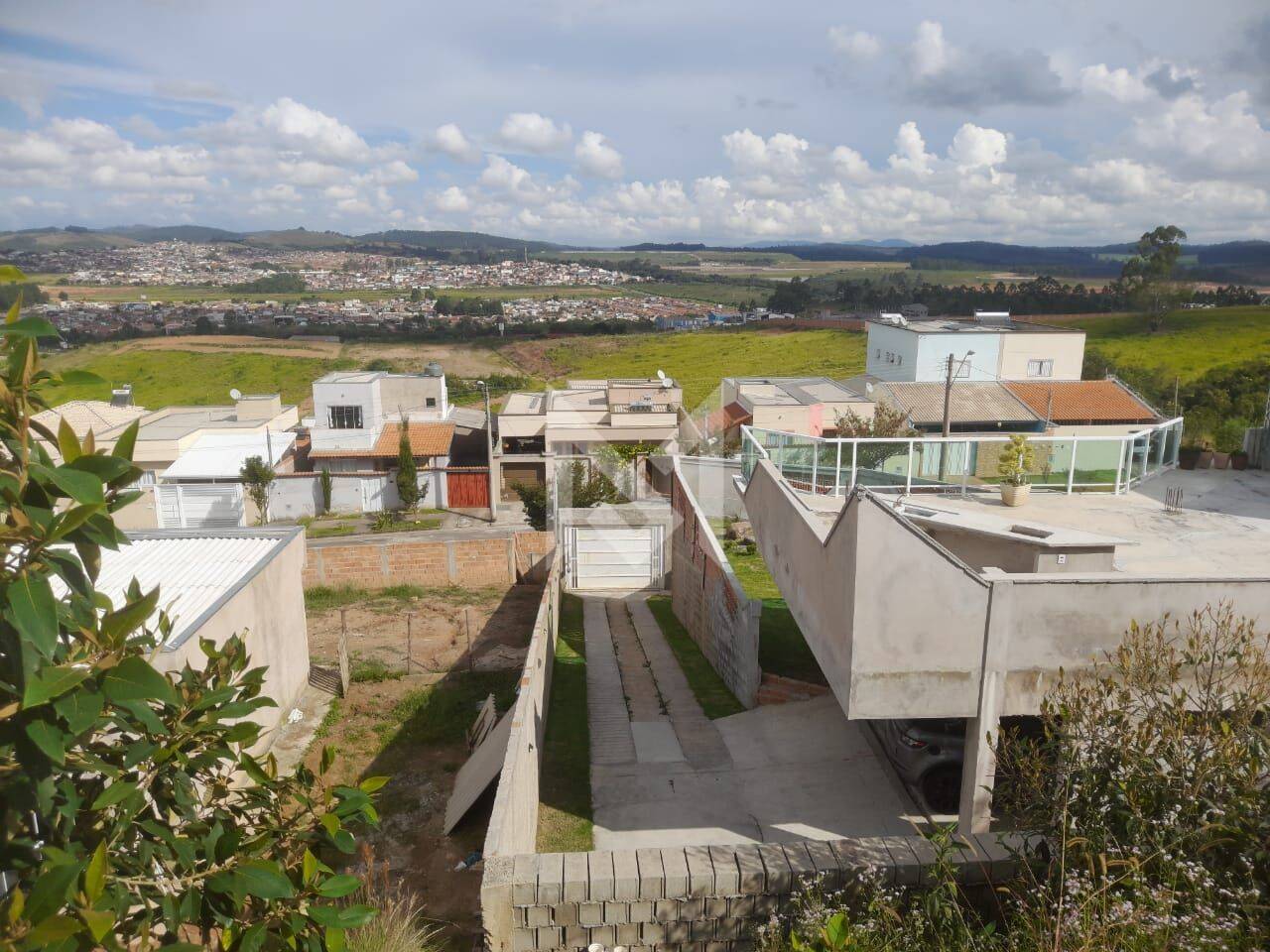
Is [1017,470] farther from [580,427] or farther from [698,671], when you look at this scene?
[580,427]

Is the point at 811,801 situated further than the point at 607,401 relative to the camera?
No

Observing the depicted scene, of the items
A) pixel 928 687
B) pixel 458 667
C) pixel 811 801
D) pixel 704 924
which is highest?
pixel 928 687

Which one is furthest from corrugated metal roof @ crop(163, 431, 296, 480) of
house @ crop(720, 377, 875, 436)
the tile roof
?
house @ crop(720, 377, 875, 436)

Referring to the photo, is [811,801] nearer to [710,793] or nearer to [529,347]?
[710,793]

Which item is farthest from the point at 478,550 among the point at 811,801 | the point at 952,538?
the point at 952,538

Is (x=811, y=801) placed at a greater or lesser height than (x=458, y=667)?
greater

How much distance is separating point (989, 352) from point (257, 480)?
31517mm

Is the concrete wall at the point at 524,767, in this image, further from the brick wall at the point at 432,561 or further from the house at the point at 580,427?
the house at the point at 580,427

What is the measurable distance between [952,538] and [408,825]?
7.27 m

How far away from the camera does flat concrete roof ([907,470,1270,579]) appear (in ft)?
27.7

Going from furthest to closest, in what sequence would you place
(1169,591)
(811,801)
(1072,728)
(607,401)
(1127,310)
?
(1127,310) → (607,401) → (811,801) → (1169,591) → (1072,728)

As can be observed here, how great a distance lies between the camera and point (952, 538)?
362 inches

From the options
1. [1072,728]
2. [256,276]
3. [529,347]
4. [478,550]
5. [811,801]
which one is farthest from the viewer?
[256,276]

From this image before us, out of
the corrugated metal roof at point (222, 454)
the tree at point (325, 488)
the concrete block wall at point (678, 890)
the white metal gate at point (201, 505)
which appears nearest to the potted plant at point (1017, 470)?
the concrete block wall at point (678, 890)
